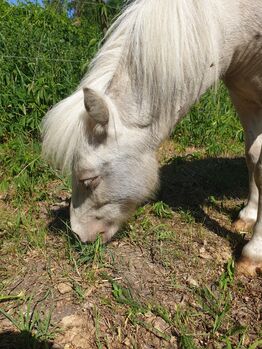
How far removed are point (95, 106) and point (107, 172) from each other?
0.43 metres

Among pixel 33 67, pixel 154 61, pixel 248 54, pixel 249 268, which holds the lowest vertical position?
pixel 249 268

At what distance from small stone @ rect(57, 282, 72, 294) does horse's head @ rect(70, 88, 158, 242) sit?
313 millimetres

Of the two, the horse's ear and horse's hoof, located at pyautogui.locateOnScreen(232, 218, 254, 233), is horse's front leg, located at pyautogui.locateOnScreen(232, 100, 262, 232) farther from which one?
the horse's ear

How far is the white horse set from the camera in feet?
6.70

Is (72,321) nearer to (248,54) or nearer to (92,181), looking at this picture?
(92,181)

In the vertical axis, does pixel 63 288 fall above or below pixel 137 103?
below

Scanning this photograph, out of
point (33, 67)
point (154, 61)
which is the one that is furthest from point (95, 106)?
point (33, 67)

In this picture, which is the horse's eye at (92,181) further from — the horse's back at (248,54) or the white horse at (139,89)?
the horse's back at (248,54)

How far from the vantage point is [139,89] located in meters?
2.16

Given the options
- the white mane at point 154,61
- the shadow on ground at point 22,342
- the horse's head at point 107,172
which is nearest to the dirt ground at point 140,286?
the shadow on ground at point 22,342

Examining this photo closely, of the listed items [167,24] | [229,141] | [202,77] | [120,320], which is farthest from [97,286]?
[229,141]

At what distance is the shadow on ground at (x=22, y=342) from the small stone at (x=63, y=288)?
1.19 feet

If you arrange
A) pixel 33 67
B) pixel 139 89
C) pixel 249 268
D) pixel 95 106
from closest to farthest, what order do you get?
1. pixel 95 106
2. pixel 139 89
3. pixel 249 268
4. pixel 33 67

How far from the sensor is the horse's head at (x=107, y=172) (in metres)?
2.16
